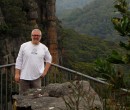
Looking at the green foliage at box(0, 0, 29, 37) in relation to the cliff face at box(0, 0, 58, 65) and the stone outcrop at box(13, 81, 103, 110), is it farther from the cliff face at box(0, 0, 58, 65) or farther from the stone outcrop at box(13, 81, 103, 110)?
the stone outcrop at box(13, 81, 103, 110)

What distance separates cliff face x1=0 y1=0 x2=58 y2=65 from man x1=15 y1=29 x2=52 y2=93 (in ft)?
92.9

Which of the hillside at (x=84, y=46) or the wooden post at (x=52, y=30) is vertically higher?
the wooden post at (x=52, y=30)

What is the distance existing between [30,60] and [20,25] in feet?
103

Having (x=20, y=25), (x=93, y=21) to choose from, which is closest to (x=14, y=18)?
(x=20, y=25)

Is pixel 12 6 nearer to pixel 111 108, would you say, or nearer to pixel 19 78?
pixel 19 78

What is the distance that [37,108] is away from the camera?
5.54 metres

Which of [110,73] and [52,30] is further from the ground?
[110,73]

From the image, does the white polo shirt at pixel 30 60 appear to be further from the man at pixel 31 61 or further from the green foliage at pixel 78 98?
the green foliage at pixel 78 98

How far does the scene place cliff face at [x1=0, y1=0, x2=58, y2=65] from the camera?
36.6m

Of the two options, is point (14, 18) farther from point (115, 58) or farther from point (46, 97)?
point (115, 58)

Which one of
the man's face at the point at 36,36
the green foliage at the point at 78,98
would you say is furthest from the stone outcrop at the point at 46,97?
the green foliage at the point at 78,98

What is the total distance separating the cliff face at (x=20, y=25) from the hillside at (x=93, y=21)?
62.4m

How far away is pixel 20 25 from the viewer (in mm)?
37781

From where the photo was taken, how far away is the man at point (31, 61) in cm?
676
